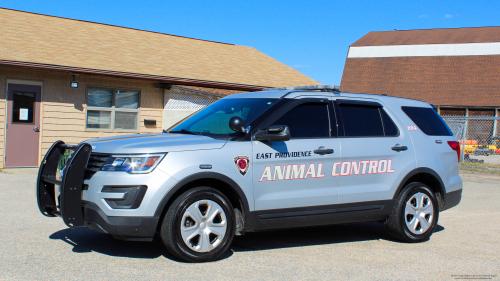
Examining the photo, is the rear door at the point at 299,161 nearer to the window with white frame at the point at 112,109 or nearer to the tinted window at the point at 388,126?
the tinted window at the point at 388,126

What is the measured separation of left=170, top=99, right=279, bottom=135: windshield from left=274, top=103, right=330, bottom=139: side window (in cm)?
26

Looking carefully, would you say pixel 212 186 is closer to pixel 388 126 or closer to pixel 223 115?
pixel 223 115

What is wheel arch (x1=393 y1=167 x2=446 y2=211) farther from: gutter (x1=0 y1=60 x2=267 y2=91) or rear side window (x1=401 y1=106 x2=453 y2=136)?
gutter (x1=0 y1=60 x2=267 y2=91)

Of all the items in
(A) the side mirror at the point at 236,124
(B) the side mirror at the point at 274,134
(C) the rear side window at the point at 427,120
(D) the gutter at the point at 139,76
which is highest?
(D) the gutter at the point at 139,76

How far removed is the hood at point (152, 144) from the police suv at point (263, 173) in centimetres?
1

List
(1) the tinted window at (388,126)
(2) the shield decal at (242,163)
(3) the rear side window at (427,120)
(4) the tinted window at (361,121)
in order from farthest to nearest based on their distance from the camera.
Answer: (3) the rear side window at (427,120) → (1) the tinted window at (388,126) → (4) the tinted window at (361,121) → (2) the shield decal at (242,163)

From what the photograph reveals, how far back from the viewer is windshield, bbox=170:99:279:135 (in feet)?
18.6

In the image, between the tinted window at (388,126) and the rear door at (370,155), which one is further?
the tinted window at (388,126)

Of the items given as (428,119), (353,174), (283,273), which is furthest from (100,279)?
(428,119)

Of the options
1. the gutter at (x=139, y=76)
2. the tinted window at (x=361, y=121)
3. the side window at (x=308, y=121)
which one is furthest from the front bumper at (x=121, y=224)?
the gutter at (x=139, y=76)

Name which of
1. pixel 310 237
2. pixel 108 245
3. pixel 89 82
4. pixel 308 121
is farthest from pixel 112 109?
pixel 308 121

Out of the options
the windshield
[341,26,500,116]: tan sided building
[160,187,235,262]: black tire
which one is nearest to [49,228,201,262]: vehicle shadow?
[160,187,235,262]: black tire

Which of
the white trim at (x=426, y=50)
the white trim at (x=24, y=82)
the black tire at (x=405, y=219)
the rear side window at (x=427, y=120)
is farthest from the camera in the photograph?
the white trim at (x=426, y=50)

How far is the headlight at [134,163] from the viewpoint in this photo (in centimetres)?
474
